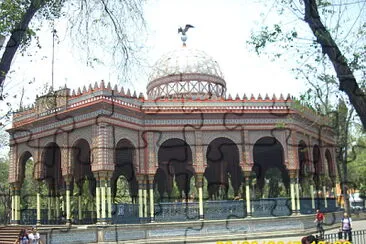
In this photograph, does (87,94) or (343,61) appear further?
(87,94)

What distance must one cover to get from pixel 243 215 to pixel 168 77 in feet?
29.7

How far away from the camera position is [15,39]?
8.00 m

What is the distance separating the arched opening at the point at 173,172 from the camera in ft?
87.1

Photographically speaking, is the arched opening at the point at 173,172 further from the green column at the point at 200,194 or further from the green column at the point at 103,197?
the green column at the point at 103,197

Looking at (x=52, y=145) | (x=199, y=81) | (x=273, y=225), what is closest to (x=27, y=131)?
(x=52, y=145)

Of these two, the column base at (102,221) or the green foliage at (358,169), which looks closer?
the column base at (102,221)

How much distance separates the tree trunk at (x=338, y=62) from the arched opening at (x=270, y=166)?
1713cm

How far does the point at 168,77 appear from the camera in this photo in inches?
1001

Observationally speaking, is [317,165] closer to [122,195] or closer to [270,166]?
[270,166]

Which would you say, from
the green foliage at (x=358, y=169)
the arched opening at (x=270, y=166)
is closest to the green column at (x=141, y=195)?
the arched opening at (x=270, y=166)

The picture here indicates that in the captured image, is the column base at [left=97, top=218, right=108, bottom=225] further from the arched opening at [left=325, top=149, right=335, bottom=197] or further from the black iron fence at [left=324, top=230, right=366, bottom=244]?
the arched opening at [left=325, top=149, right=335, bottom=197]

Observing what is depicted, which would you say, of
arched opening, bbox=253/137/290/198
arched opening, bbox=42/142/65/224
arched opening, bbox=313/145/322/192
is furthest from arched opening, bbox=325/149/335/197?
arched opening, bbox=42/142/65/224

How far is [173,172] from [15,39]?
2178cm

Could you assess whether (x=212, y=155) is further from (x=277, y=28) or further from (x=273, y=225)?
(x=277, y=28)
